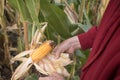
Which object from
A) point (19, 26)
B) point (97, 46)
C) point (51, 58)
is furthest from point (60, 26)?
point (97, 46)

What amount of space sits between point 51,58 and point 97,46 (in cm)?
32

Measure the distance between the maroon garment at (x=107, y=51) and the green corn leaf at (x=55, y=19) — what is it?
34 cm

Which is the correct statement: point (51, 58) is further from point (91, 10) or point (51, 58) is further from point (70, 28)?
point (91, 10)

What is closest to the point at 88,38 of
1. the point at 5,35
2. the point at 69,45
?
the point at 69,45

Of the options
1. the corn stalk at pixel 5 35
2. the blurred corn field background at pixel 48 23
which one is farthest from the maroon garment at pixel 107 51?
the corn stalk at pixel 5 35

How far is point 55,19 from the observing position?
1.17 m

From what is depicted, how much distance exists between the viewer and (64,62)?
112 cm

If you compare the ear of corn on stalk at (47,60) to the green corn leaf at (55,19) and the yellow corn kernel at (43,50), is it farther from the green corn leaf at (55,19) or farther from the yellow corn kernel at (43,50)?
the green corn leaf at (55,19)

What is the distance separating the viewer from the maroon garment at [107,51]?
72 centimetres

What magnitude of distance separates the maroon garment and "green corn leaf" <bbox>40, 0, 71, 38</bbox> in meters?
0.34

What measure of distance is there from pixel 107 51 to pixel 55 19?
0.46 m

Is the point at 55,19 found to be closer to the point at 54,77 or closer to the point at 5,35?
the point at 54,77

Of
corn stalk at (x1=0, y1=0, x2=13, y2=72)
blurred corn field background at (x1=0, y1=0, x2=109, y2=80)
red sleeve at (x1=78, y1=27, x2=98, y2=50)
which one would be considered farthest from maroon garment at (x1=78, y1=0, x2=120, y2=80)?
corn stalk at (x1=0, y1=0, x2=13, y2=72)

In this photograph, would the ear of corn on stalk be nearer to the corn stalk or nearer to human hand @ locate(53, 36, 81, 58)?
human hand @ locate(53, 36, 81, 58)
